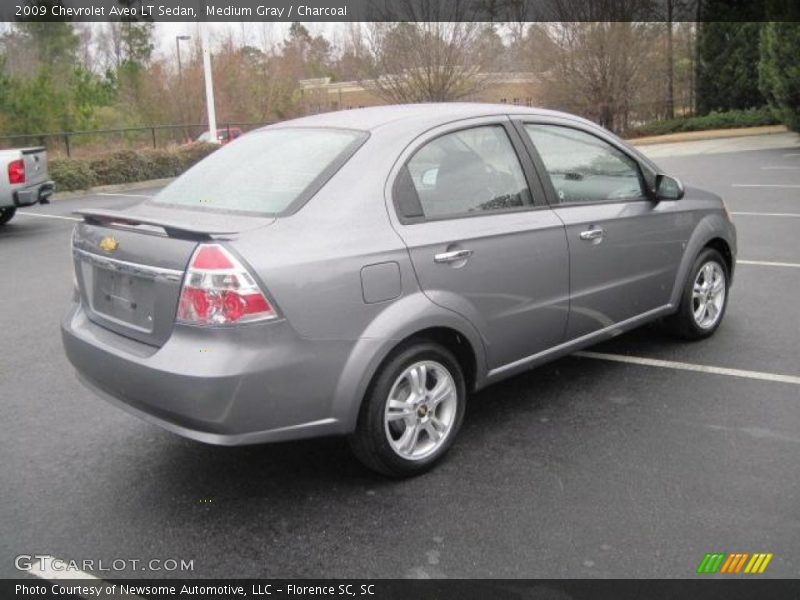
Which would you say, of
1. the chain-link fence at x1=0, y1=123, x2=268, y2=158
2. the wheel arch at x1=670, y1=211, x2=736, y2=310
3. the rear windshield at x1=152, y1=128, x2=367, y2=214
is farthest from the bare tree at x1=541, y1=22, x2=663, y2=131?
the rear windshield at x1=152, y1=128, x2=367, y2=214

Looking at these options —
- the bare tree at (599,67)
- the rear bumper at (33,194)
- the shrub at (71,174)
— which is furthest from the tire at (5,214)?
the bare tree at (599,67)

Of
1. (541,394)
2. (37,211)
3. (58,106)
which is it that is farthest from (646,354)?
(58,106)

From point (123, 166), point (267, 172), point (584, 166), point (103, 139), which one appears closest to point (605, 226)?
point (584, 166)

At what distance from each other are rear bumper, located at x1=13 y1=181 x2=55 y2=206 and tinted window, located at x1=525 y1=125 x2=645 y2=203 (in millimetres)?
10052

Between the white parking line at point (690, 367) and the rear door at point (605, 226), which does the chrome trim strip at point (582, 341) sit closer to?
the rear door at point (605, 226)

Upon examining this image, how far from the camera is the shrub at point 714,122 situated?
1154 inches

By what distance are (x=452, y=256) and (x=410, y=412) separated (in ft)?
2.47

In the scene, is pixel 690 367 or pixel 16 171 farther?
pixel 16 171

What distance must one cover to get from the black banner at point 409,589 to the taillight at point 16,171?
34.4 feet

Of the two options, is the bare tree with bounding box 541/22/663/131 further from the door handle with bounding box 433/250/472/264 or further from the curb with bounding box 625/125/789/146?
the door handle with bounding box 433/250/472/264

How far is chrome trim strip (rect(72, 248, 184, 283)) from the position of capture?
323 cm

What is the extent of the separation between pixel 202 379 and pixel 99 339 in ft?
2.78

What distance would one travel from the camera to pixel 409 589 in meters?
2.88

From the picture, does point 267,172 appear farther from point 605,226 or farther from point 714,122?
point 714,122
